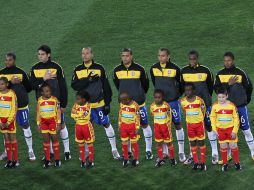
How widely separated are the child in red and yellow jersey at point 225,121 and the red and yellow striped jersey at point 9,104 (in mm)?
4121

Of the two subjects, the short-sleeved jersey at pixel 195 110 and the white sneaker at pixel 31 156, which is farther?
the white sneaker at pixel 31 156

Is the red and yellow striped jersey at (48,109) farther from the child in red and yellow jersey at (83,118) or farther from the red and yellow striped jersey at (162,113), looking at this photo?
the red and yellow striped jersey at (162,113)

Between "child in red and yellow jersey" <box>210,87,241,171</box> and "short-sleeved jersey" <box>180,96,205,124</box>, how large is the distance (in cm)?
37

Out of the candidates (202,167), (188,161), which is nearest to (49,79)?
(188,161)

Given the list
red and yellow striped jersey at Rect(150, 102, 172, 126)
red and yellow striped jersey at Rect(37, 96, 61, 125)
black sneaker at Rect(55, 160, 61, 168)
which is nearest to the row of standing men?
red and yellow striped jersey at Rect(37, 96, 61, 125)

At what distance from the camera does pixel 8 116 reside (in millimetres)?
16203

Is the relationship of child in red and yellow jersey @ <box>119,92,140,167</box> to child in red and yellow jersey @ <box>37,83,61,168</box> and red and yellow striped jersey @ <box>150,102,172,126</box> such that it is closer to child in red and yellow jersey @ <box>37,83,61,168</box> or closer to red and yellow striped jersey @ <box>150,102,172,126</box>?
red and yellow striped jersey @ <box>150,102,172,126</box>

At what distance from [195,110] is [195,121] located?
0.22 meters

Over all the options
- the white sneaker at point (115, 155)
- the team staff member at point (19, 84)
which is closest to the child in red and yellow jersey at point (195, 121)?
the white sneaker at point (115, 155)

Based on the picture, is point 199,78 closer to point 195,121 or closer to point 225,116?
point 195,121

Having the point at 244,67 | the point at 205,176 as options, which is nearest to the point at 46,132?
the point at 205,176

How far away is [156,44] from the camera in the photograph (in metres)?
23.9

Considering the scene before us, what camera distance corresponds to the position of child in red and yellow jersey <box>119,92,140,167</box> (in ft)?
52.3

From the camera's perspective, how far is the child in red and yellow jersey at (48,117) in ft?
52.9
